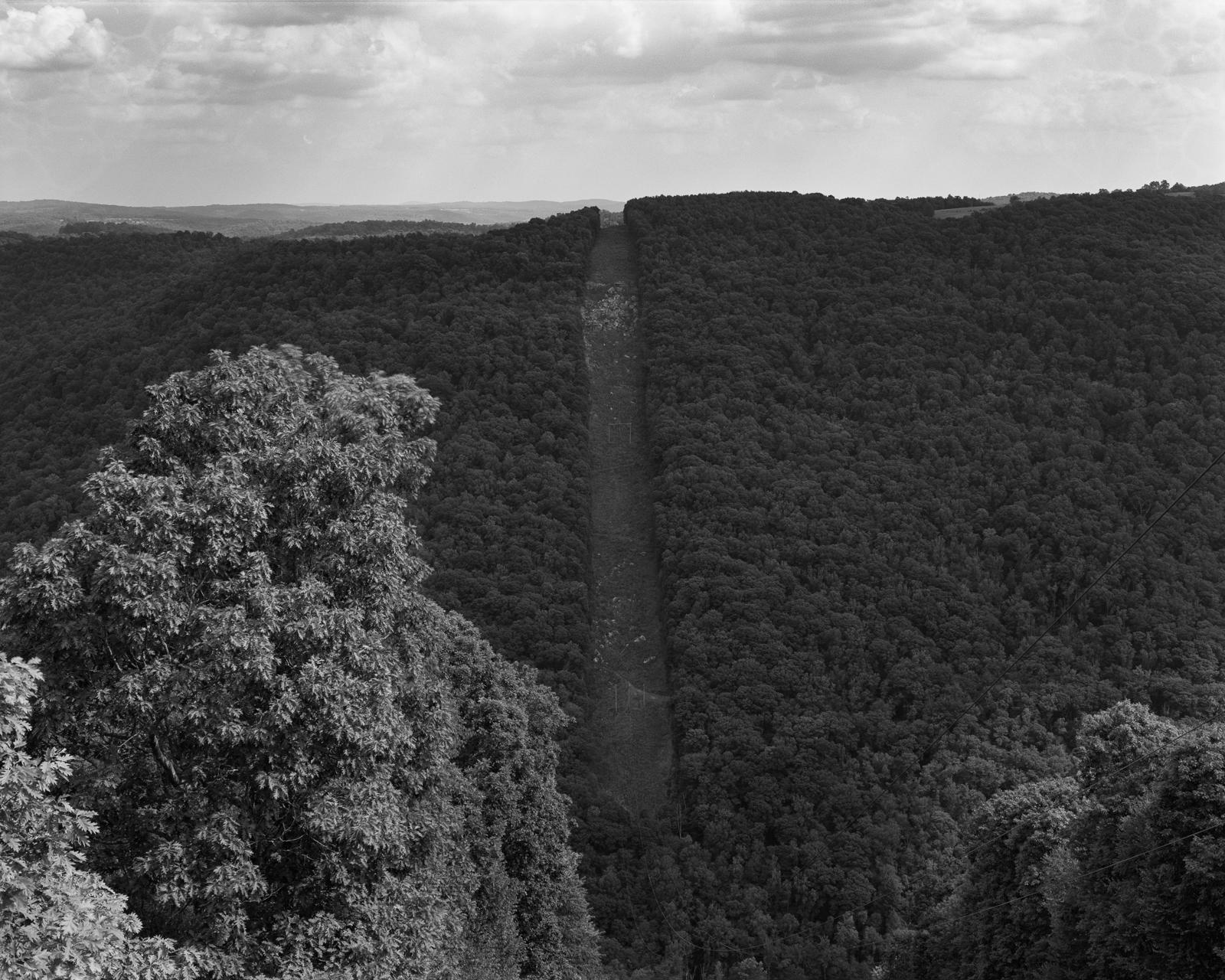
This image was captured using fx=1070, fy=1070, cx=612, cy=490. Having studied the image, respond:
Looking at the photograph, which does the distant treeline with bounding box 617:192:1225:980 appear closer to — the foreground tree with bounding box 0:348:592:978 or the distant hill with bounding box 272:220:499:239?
the foreground tree with bounding box 0:348:592:978

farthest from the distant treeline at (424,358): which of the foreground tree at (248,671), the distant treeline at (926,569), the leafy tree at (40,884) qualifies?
the leafy tree at (40,884)

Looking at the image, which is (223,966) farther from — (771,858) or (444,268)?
(444,268)

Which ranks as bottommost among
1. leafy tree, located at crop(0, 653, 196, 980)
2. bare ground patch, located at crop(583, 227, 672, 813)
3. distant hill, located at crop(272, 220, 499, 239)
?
bare ground patch, located at crop(583, 227, 672, 813)

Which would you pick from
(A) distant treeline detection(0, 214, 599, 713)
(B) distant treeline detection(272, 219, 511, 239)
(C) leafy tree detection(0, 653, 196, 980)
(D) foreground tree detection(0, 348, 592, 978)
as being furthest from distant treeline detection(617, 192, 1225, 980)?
(B) distant treeline detection(272, 219, 511, 239)

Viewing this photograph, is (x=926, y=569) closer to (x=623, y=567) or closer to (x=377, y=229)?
(x=623, y=567)

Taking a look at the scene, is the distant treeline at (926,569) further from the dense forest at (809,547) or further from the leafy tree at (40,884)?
the leafy tree at (40,884)

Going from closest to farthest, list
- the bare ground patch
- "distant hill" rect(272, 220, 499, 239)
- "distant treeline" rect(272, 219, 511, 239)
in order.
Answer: the bare ground patch → "distant hill" rect(272, 220, 499, 239) → "distant treeline" rect(272, 219, 511, 239)

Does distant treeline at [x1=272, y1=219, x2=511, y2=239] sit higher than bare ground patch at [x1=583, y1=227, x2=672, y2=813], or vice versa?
distant treeline at [x1=272, y1=219, x2=511, y2=239]

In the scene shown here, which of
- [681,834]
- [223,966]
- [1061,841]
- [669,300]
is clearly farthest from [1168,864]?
[669,300]

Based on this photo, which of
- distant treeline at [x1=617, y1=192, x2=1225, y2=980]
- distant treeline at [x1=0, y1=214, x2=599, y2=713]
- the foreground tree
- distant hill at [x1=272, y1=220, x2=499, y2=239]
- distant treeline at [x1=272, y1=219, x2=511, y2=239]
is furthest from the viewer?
distant treeline at [x1=272, y1=219, x2=511, y2=239]
